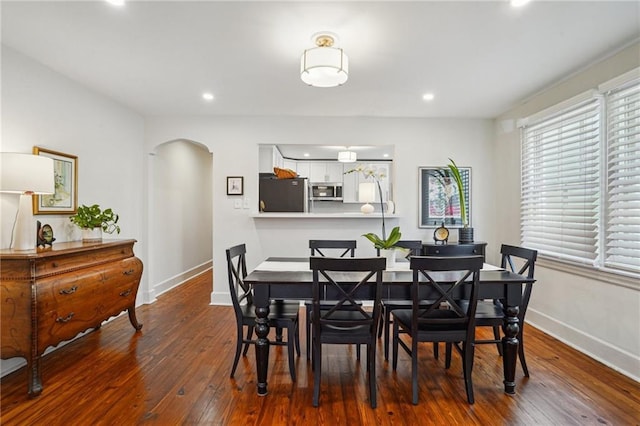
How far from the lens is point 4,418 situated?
6.31 feet

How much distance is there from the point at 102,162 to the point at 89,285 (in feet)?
5.17

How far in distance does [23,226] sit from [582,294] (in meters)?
4.48

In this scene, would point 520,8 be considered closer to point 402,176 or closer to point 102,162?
point 402,176

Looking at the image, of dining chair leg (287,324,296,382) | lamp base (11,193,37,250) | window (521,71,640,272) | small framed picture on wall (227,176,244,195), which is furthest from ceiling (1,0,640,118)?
dining chair leg (287,324,296,382)

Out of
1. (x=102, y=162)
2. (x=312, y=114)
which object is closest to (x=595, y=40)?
(x=312, y=114)

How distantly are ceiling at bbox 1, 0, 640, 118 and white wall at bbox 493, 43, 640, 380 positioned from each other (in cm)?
15

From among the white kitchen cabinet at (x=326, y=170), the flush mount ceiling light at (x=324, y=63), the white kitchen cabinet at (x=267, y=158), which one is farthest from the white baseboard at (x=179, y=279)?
the flush mount ceiling light at (x=324, y=63)

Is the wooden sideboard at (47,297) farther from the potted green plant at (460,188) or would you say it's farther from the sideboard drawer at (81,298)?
the potted green plant at (460,188)

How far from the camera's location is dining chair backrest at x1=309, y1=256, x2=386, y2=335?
1.95 meters

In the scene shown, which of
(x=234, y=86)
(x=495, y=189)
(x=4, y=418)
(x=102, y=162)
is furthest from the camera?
(x=495, y=189)

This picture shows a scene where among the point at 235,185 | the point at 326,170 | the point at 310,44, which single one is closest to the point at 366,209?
the point at 235,185

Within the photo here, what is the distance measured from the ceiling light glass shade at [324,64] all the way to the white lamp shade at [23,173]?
1.98 m

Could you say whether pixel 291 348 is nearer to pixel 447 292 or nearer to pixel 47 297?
pixel 447 292

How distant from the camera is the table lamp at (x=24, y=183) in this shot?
87.4 inches
